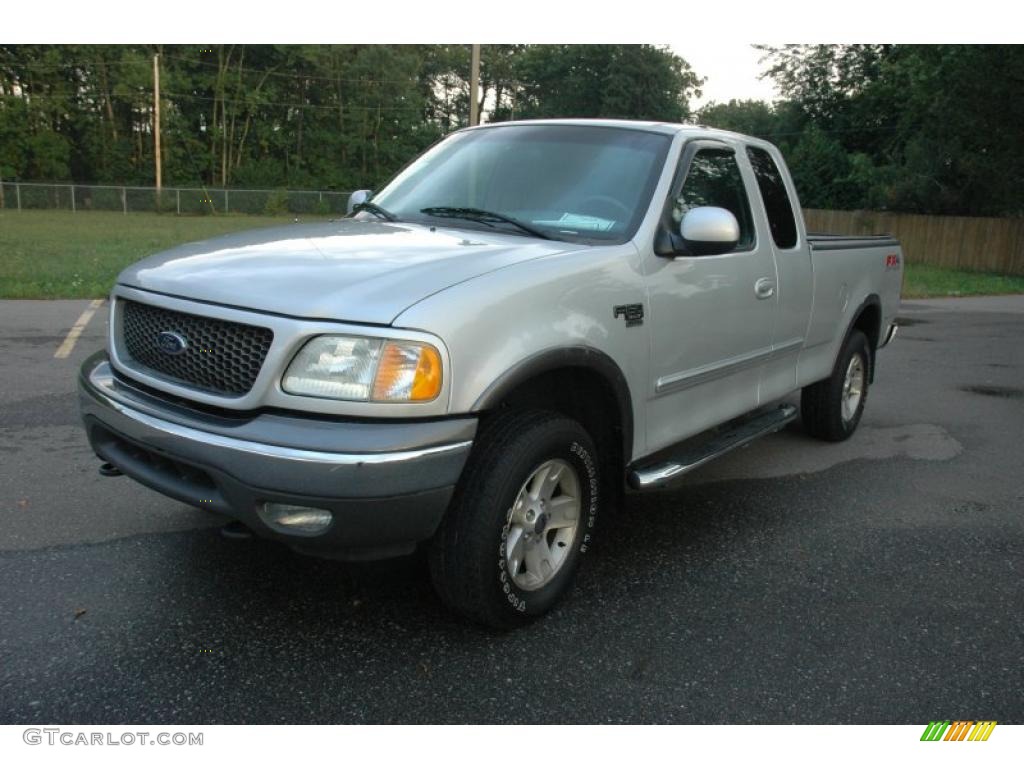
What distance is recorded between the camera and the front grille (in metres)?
2.90

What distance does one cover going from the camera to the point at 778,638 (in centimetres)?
331

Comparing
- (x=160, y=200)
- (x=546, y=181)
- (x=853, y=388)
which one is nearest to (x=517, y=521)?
(x=546, y=181)

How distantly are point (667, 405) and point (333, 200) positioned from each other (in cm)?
5241

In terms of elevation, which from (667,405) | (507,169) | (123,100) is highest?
(123,100)

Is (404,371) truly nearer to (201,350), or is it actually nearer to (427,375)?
(427,375)

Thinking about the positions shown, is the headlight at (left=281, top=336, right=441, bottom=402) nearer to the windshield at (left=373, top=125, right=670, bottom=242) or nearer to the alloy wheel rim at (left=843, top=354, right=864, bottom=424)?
the windshield at (left=373, top=125, right=670, bottom=242)

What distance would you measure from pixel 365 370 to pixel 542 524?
968 mm

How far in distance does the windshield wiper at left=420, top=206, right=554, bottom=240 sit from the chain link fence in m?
47.9

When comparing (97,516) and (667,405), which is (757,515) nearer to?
(667,405)

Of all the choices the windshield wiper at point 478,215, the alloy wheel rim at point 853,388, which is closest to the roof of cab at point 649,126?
the windshield wiper at point 478,215

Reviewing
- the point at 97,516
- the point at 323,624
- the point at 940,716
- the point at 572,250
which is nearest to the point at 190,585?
the point at 323,624

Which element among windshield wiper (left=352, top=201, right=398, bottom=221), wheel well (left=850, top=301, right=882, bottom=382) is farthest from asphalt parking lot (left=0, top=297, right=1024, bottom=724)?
windshield wiper (left=352, top=201, right=398, bottom=221)

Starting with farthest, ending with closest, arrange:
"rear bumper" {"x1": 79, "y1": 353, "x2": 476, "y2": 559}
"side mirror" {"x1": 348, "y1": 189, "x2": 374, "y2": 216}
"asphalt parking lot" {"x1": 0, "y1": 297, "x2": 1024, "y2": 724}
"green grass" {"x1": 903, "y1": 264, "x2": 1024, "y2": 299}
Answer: "green grass" {"x1": 903, "y1": 264, "x2": 1024, "y2": 299}
"side mirror" {"x1": 348, "y1": 189, "x2": 374, "y2": 216}
"asphalt parking lot" {"x1": 0, "y1": 297, "x2": 1024, "y2": 724}
"rear bumper" {"x1": 79, "y1": 353, "x2": 476, "y2": 559}

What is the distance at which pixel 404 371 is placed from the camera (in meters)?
2.76
